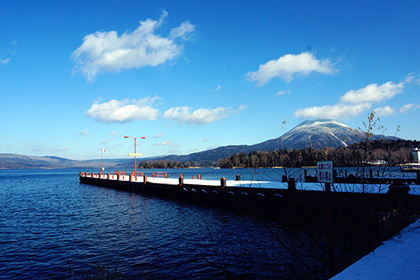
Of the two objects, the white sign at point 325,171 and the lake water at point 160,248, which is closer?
the white sign at point 325,171

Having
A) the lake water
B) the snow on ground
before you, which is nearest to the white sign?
Answer: the lake water

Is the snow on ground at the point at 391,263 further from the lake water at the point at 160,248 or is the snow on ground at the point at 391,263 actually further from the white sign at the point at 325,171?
the white sign at the point at 325,171

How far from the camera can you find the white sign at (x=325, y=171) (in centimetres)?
627

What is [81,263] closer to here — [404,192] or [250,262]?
[250,262]

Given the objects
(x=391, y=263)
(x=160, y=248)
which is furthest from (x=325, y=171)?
(x=160, y=248)

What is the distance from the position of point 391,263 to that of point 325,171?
2705 millimetres

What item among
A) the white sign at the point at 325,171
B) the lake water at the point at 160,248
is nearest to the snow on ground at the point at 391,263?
the lake water at the point at 160,248

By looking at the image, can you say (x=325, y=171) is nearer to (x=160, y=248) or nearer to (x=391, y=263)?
(x=391, y=263)

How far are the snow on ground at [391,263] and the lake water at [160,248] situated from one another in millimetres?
941

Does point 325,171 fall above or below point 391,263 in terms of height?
above

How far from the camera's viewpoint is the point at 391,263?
6457 mm

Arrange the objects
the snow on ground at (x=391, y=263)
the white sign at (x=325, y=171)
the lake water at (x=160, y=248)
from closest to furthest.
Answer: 1. the snow on ground at (x=391, y=263)
2. the white sign at (x=325, y=171)
3. the lake water at (x=160, y=248)

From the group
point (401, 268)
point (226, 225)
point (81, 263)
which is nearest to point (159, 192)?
point (226, 225)

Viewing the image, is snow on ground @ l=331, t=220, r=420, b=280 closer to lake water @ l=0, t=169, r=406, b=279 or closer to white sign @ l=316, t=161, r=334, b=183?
lake water @ l=0, t=169, r=406, b=279
